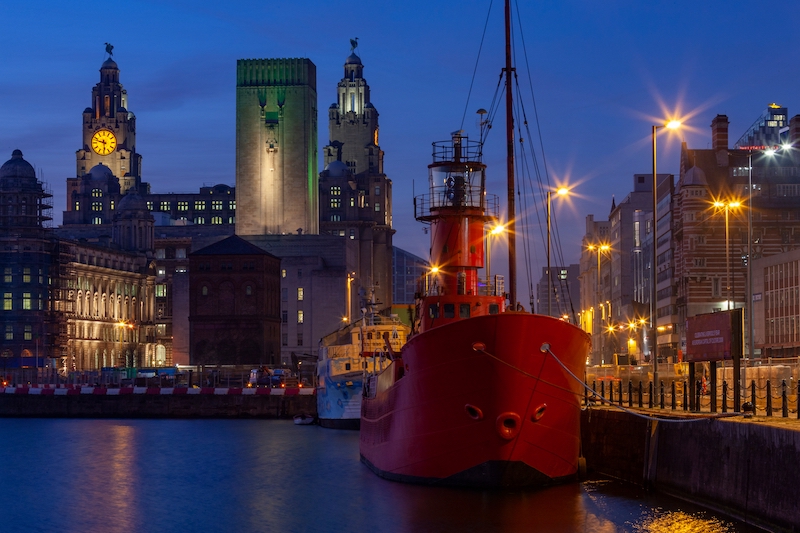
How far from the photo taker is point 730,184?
119 m

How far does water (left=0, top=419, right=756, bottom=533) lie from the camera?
35.0 m

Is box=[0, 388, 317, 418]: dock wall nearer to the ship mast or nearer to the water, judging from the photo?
the water

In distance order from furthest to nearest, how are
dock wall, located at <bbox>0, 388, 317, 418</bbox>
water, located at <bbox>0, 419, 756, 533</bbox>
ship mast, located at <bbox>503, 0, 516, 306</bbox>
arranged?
dock wall, located at <bbox>0, 388, 317, 418</bbox>, ship mast, located at <bbox>503, 0, 516, 306</bbox>, water, located at <bbox>0, 419, 756, 533</bbox>

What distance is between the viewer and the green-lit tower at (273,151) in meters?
197

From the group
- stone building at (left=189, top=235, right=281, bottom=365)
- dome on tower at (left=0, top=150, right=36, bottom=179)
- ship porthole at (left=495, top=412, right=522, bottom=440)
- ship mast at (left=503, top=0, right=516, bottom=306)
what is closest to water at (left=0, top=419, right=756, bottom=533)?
ship porthole at (left=495, top=412, right=522, bottom=440)

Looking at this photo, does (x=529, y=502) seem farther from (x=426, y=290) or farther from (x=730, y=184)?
(x=730, y=184)

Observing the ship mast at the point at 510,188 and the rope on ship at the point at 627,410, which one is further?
the ship mast at the point at 510,188

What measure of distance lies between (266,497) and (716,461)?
19299mm

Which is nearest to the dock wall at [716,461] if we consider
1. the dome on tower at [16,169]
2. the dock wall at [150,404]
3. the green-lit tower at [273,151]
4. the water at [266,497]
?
the water at [266,497]

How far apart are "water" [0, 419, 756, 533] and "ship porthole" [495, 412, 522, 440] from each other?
77.0 inches

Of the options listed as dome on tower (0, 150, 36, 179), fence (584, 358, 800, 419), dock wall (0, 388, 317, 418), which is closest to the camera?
fence (584, 358, 800, 419)

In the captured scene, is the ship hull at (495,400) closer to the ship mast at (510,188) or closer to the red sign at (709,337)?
the red sign at (709,337)

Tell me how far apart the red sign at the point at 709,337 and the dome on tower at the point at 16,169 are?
487ft

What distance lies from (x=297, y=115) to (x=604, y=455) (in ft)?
523
